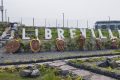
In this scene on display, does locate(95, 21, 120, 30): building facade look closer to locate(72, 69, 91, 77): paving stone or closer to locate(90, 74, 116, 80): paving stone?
locate(72, 69, 91, 77): paving stone

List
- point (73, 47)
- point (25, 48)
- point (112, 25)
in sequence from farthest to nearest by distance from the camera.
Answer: point (112, 25)
point (73, 47)
point (25, 48)

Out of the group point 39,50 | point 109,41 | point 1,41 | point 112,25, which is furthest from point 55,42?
point 112,25

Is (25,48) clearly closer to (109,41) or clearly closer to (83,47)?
(83,47)

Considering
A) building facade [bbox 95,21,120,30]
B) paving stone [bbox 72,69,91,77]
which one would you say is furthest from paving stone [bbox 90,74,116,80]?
building facade [bbox 95,21,120,30]

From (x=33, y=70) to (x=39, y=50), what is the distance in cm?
785

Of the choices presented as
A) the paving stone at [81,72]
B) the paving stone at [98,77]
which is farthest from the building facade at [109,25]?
the paving stone at [98,77]

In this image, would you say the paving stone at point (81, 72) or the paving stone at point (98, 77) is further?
the paving stone at point (81, 72)

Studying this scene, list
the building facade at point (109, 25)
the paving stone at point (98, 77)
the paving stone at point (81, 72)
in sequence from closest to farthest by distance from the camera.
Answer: the paving stone at point (98, 77) → the paving stone at point (81, 72) → the building facade at point (109, 25)

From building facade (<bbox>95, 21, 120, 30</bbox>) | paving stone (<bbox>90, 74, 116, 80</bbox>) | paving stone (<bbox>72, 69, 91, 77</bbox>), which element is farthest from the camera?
building facade (<bbox>95, 21, 120, 30</bbox>)

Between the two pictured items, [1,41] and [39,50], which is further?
[1,41]

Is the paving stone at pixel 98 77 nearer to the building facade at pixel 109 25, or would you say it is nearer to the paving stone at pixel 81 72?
the paving stone at pixel 81 72

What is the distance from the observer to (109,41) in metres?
19.0

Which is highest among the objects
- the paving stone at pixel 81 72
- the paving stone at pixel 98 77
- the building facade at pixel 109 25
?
the building facade at pixel 109 25

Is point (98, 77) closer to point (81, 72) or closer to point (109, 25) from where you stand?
point (81, 72)
